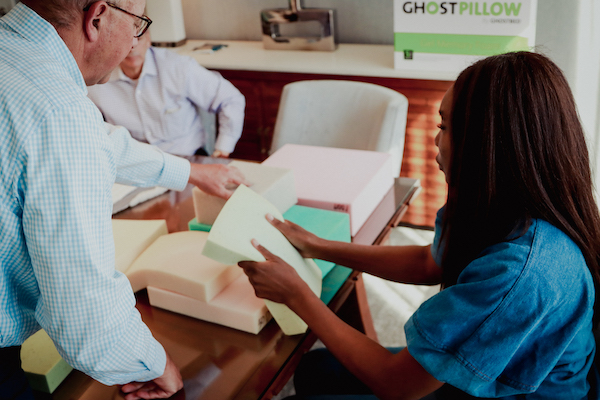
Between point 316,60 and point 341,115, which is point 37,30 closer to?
point 341,115

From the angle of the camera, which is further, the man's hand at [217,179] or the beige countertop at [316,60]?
the beige countertop at [316,60]

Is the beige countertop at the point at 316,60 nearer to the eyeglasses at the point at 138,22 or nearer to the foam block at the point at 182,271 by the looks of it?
the foam block at the point at 182,271

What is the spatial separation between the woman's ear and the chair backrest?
4.15 feet

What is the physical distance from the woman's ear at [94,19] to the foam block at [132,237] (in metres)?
0.51

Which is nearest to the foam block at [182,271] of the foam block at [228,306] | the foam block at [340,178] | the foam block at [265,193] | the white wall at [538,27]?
the foam block at [228,306]

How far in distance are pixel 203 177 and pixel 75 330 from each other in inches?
25.1

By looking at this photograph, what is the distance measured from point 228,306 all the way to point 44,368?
1.11ft

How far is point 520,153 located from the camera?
2.75 feet

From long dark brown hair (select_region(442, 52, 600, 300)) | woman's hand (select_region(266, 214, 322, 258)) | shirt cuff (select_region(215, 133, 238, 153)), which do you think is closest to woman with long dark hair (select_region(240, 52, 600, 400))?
long dark brown hair (select_region(442, 52, 600, 300))

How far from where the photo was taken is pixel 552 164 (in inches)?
33.4

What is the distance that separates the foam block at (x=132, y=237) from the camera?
1213 millimetres

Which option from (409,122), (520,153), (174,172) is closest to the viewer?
(520,153)

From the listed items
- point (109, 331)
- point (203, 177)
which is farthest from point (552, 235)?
point (203, 177)

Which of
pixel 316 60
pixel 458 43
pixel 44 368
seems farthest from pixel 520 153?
pixel 316 60
